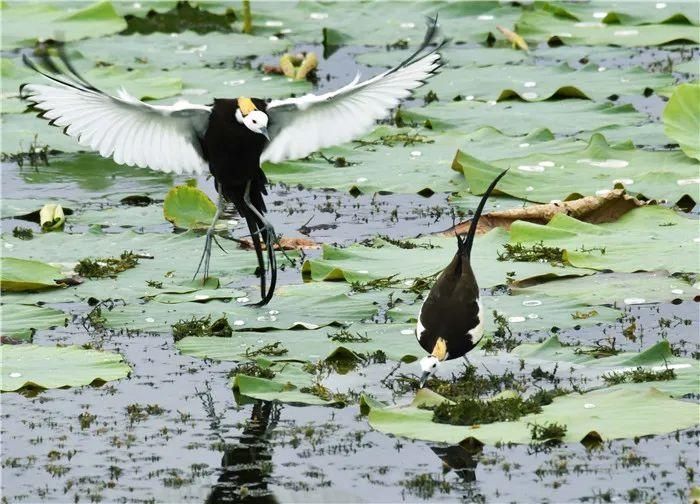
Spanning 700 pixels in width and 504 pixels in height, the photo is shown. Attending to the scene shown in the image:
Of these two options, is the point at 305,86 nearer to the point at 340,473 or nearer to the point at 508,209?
the point at 508,209

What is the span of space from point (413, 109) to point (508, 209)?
7.49 feet

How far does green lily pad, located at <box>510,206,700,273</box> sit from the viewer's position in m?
6.98

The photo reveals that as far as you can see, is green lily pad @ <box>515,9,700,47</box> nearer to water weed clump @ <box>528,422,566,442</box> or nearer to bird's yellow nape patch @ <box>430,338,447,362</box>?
bird's yellow nape patch @ <box>430,338,447,362</box>

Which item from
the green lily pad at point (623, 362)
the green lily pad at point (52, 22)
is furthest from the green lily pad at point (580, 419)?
the green lily pad at point (52, 22)

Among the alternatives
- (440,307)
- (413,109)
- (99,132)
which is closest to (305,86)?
(413,109)

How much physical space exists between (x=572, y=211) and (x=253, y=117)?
202 cm

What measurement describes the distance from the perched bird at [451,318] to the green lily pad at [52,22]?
746 centimetres

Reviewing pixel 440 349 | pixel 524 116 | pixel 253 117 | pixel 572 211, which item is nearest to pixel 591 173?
pixel 572 211

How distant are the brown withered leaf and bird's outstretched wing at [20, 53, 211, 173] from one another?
5.12 ft

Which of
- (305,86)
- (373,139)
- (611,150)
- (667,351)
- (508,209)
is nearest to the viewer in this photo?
(667,351)

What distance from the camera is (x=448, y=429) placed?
210 inches

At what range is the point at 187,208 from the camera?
836 centimetres

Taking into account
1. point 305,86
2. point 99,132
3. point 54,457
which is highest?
point 99,132

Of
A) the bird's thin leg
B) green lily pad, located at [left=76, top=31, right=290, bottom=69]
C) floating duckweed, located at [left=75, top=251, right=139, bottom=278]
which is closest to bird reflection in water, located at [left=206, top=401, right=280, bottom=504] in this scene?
the bird's thin leg
